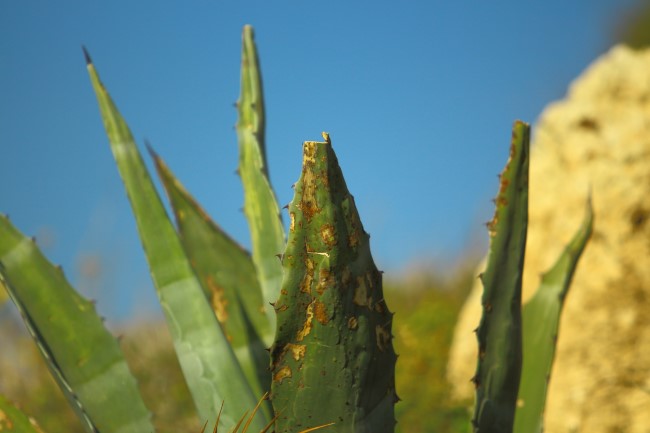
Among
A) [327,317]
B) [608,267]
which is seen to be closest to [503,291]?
[327,317]

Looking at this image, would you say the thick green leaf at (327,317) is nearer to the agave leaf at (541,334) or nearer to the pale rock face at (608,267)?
the agave leaf at (541,334)

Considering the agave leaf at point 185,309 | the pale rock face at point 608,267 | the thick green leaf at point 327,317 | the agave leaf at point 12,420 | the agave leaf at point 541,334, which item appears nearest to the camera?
the thick green leaf at point 327,317

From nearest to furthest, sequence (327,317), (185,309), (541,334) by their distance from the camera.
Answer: (327,317)
(185,309)
(541,334)

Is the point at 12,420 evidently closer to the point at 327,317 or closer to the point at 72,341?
the point at 72,341

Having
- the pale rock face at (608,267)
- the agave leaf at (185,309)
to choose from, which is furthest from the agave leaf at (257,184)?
the pale rock face at (608,267)

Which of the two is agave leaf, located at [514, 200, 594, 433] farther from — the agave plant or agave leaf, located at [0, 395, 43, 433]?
agave leaf, located at [0, 395, 43, 433]
